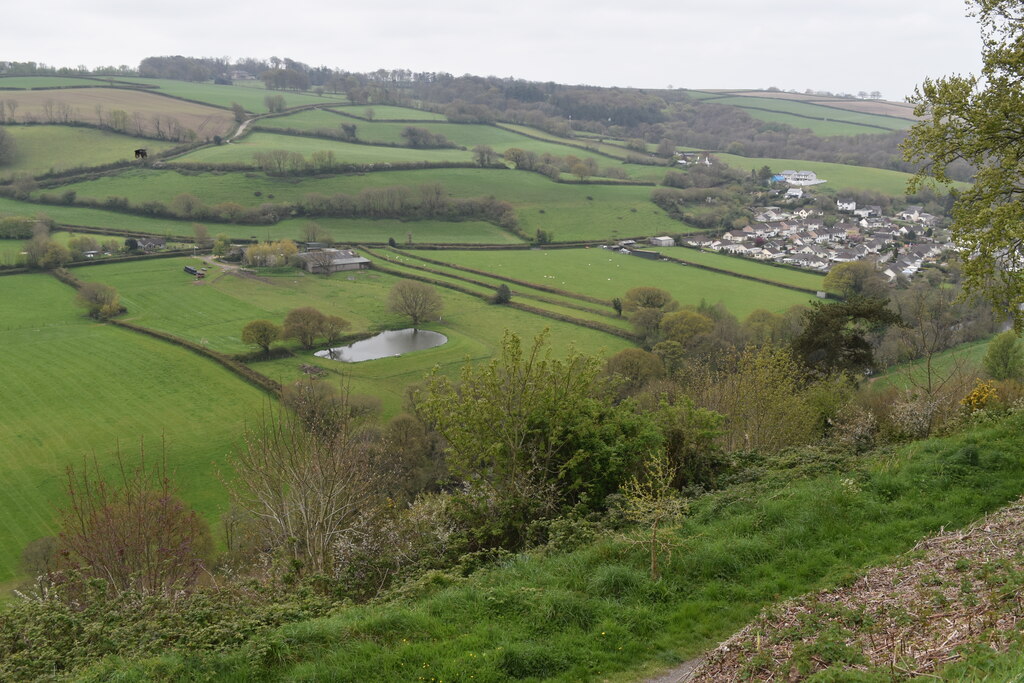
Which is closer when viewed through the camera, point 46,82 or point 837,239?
point 837,239

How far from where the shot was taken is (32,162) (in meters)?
104

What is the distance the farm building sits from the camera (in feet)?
264

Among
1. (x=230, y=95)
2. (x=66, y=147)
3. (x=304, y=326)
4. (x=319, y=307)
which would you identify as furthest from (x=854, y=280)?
(x=230, y=95)

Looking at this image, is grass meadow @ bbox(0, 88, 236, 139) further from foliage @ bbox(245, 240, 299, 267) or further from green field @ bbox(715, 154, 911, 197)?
green field @ bbox(715, 154, 911, 197)

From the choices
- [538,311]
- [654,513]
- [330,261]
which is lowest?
[538,311]

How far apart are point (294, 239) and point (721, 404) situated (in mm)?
79374

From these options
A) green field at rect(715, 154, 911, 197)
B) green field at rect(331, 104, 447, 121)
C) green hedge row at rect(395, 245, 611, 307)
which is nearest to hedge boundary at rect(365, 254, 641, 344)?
green hedge row at rect(395, 245, 611, 307)

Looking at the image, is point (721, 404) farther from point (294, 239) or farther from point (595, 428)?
point (294, 239)

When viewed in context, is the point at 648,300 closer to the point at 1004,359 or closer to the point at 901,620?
the point at 1004,359

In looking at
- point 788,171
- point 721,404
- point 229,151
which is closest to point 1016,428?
point 721,404

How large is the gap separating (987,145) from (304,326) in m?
50.4

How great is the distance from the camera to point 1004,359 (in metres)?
36.1

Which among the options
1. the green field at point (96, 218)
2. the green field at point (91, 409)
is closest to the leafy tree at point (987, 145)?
the green field at point (91, 409)

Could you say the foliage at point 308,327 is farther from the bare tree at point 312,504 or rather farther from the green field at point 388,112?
the green field at point 388,112
